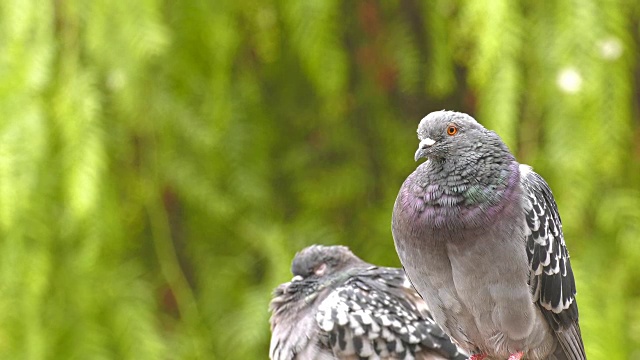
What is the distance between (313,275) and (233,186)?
953 mm

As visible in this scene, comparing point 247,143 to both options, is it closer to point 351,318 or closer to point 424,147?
point 351,318

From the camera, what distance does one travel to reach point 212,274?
4820mm

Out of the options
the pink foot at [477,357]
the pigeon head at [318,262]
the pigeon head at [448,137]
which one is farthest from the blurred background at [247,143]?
the pink foot at [477,357]

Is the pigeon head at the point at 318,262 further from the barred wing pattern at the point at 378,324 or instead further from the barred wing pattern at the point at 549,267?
the barred wing pattern at the point at 549,267

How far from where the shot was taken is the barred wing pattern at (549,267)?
298cm

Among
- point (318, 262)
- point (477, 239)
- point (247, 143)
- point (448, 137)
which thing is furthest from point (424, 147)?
point (247, 143)

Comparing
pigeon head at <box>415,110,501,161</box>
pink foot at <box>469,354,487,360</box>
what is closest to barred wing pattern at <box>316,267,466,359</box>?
pink foot at <box>469,354,487,360</box>

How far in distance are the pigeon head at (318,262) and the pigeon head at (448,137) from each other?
3.42ft

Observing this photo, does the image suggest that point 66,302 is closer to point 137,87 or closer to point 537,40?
point 137,87

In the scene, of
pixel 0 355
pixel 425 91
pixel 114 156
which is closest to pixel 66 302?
A: pixel 0 355

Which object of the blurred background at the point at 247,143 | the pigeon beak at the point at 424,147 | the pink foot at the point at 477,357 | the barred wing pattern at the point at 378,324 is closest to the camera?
the pigeon beak at the point at 424,147

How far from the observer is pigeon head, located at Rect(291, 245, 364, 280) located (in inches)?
154

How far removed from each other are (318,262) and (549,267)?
3.61ft

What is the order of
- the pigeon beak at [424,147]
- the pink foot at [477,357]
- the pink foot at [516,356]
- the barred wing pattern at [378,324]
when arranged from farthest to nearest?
the barred wing pattern at [378,324] < the pink foot at [477,357] < the pink foot at [516,356] < the pigeon beak at [424,147]
